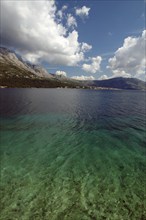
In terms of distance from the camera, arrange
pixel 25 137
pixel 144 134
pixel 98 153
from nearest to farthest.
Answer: pixel 98 153
pixel 25 137
pixel 144 134

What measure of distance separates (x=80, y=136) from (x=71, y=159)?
11295 millimetres

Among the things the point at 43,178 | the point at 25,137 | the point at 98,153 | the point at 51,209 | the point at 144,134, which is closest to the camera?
the point at 51,209

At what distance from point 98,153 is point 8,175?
13.6m

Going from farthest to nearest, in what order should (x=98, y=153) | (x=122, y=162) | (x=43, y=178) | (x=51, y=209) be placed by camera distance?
(x=98, y=153) < (x=122, y=162) < (x=43, y=178) < (x=51, y=209)

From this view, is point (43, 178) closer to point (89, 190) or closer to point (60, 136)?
point (89, 190)

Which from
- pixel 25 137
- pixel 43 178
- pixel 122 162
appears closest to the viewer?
pixel 43 178

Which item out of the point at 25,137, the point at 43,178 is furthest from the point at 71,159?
the point at 25,137

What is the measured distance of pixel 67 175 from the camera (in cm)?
2077

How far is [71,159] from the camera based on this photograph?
2522 cm

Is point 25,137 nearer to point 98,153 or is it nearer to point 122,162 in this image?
point 98,153

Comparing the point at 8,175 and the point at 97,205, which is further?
the point at 8,175

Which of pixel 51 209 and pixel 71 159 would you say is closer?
pixel 51 209

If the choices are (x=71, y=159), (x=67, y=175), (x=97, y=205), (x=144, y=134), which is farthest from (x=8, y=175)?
(x=144, y=134)

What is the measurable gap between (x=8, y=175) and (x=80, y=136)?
721 inches
